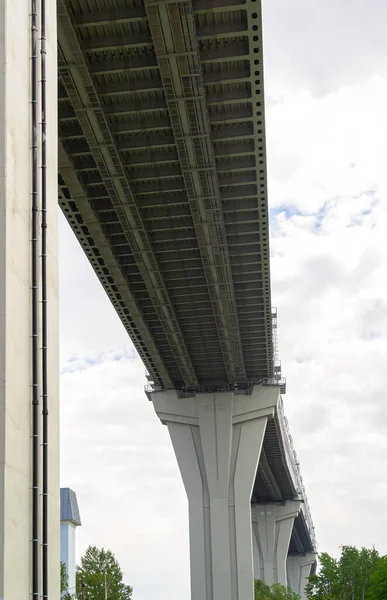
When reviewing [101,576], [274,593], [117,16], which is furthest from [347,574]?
[117,16]

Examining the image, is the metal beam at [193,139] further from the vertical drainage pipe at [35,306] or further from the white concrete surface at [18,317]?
the white concrete surface at [18,317]

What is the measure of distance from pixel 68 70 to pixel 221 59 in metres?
5.77

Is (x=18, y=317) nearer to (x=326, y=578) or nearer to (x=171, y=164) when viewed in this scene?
(x=171, y=164)

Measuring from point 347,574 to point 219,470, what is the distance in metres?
17.1

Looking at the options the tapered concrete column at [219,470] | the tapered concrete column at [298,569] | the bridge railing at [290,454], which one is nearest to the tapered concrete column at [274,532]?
the bridge railing at [290,454]

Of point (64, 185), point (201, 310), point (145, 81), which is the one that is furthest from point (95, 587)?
point (145, 81)

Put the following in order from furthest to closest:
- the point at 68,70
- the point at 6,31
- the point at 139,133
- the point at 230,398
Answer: the point at 230,398
the point at 139,133
the point at 68,70
the point at 6,31

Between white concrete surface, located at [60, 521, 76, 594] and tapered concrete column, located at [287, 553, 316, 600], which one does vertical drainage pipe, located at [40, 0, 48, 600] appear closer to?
white concrete surface, located at [60, 521, 76, 594]

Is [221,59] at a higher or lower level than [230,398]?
higher

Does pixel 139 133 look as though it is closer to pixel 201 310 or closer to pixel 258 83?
pixel 258 83

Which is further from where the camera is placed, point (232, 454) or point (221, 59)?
point (232, 454)

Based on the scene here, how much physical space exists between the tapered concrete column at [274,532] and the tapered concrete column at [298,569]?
5259 cm

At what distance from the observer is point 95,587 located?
64.9 meters

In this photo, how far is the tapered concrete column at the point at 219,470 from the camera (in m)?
69.3
